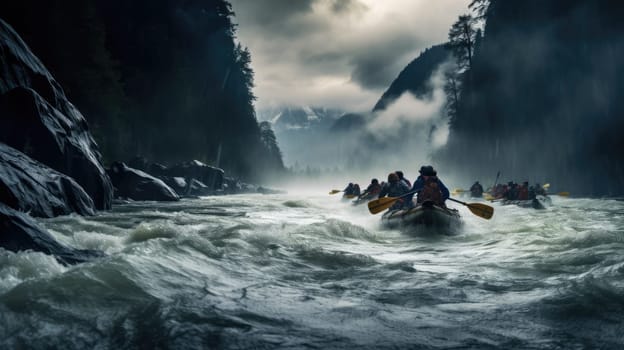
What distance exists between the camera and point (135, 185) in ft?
59.0

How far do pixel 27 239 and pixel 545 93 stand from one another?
4181cm

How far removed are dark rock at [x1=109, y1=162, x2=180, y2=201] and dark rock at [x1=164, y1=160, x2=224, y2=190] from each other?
10.9 metres

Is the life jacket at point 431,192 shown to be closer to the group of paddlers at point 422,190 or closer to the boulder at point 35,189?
the group of paddlers at point 422,190

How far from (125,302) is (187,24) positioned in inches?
1936

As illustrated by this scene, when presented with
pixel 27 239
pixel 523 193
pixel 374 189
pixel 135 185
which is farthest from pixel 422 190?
pixel 135 185

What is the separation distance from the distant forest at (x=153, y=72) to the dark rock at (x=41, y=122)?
11526mm

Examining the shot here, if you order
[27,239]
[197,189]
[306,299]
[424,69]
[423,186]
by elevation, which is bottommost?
[306,299]

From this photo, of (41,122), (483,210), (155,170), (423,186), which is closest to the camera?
(483,210)

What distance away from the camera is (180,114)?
41.2m

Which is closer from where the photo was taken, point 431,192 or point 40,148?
point 431,192

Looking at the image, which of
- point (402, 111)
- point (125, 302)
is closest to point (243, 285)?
point (125, 302)

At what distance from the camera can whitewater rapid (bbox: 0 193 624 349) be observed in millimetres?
2449

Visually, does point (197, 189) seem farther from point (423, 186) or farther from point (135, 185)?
point (423, 186)

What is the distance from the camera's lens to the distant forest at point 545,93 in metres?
30.6
